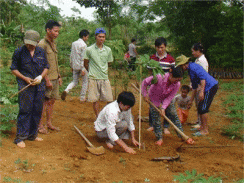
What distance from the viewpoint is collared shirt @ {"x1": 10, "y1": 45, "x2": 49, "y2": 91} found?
3727 mm

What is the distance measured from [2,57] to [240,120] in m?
8.41

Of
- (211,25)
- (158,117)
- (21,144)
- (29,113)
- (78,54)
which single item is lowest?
(21,144)

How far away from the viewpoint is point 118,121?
3852mm

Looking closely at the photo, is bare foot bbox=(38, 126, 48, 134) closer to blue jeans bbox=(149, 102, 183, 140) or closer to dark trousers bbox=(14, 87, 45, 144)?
dark trousers bbox=(14, 87, 45, 144)

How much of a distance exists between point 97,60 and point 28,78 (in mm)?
1392

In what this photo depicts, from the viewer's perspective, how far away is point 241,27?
1045 centimetres

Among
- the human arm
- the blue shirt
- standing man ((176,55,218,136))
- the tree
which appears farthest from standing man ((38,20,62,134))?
the tree

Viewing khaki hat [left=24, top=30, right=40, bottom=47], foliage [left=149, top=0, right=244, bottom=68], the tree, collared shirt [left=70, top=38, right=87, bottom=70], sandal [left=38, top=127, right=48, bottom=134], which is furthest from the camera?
the tree

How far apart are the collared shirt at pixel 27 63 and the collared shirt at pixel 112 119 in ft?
3.24

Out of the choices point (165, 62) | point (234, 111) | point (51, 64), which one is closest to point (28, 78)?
point (51, 64)

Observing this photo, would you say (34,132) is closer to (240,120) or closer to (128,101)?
(128,101)

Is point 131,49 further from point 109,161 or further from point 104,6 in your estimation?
point 109,161

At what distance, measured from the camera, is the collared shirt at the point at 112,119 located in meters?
3.72

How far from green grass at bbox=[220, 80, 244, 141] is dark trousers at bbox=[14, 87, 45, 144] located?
3166 millimetres
